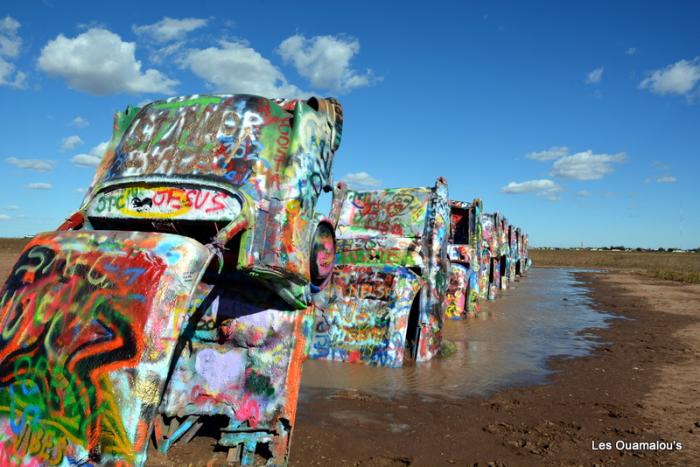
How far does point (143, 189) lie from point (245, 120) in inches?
38.6

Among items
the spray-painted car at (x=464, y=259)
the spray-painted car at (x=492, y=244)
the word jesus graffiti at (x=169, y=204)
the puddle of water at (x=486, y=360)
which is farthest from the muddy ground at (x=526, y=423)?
the spray-painted car at (x=492, y=244)

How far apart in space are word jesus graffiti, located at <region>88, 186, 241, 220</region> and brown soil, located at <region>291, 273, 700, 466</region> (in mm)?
2220

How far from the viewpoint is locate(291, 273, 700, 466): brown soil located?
4578 mm

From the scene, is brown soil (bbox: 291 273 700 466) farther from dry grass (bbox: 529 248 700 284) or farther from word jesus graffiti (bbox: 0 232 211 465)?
dry grass (bbox: 529 248 700 284)

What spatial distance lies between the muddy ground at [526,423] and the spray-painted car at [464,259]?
16.6 ft

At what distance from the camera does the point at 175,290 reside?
319cm

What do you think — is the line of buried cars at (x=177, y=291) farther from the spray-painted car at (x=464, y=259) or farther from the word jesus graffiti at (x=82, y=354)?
the spray-painted car at (x=464, y=259)

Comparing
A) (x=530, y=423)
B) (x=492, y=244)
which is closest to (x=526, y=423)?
(x=530, y=423)

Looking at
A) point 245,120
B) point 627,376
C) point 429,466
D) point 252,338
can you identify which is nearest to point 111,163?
point 245,120

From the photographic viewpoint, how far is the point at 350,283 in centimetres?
817

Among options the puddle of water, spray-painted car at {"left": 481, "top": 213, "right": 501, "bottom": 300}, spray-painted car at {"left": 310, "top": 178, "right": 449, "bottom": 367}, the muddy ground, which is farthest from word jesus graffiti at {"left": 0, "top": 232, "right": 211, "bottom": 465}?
spray-painted car at {"left": 481, "top": 213, "right": 501, "bottom": 300}

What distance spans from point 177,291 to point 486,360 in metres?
6.62

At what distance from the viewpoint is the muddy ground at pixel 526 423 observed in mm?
4559

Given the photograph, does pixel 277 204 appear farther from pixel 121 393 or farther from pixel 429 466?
pixel 429 466
